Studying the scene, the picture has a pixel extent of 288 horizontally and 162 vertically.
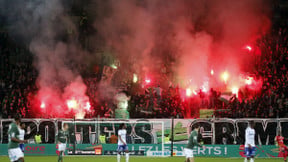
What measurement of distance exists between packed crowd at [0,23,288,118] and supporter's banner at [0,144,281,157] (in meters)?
3.60

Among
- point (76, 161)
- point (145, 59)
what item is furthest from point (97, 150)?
point (145, 59)

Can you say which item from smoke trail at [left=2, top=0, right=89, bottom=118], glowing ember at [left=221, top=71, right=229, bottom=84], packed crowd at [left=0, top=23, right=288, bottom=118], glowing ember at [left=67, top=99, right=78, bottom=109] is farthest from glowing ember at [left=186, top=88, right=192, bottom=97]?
glowing ember at [left=67, top=99, right=78, bottom=109]

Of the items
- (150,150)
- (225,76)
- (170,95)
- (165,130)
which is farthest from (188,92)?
(150,150)

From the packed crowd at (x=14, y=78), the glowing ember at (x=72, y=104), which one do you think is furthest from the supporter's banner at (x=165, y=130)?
the glowing ember at (x=72, y=104)

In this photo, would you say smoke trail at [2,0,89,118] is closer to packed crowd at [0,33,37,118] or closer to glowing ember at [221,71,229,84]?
packed crowd at [0,33,37,118]

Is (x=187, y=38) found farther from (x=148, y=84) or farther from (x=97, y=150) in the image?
(x=97, y=150)

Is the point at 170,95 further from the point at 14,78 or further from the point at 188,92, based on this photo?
the point at 14,78

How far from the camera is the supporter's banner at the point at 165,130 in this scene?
82.2 feet

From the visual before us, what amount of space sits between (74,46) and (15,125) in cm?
2786

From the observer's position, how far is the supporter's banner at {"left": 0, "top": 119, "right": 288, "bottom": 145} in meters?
25.0

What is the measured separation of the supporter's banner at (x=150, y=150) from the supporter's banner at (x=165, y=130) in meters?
0.52

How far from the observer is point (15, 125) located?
12.5 m

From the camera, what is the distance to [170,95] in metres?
32.7

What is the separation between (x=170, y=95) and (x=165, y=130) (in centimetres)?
666
